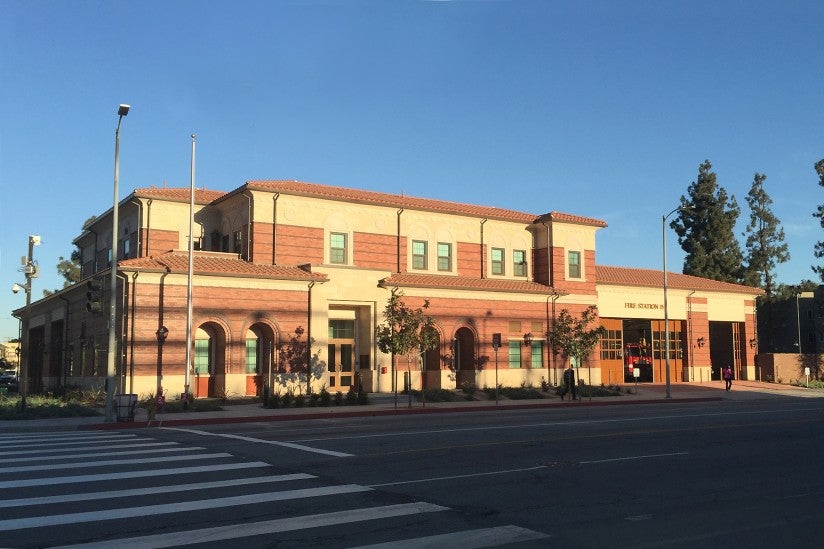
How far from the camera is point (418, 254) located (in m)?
40.9

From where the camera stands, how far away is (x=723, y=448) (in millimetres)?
16062

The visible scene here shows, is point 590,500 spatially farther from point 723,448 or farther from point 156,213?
point 156,213

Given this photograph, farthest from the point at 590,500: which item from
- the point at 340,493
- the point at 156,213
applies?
the point at 156,213

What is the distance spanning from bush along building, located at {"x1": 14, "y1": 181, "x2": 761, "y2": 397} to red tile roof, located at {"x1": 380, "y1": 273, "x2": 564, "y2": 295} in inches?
3.6

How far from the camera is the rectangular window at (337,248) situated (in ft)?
124

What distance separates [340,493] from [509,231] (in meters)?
34.8

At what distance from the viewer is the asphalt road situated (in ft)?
26.5

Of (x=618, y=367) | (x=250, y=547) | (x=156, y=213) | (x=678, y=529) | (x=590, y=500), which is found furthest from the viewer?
(x=618, y=367)

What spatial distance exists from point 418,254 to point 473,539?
33330mm

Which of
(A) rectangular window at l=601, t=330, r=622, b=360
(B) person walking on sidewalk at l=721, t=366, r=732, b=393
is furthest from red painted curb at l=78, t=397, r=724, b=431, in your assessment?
(A) rectangular window at l=601, t=330, r=622, b=360

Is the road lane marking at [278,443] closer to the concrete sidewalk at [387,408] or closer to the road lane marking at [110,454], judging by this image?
the road lane marking at [110,454]

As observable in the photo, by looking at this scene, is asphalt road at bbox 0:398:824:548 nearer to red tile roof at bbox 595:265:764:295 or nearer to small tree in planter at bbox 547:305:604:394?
small tree in planter at bbox 547:305:604:394

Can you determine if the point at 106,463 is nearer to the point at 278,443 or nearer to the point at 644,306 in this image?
the point at 278,443

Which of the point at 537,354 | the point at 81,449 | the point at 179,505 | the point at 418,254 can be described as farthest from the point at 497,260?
the point at 179,505
